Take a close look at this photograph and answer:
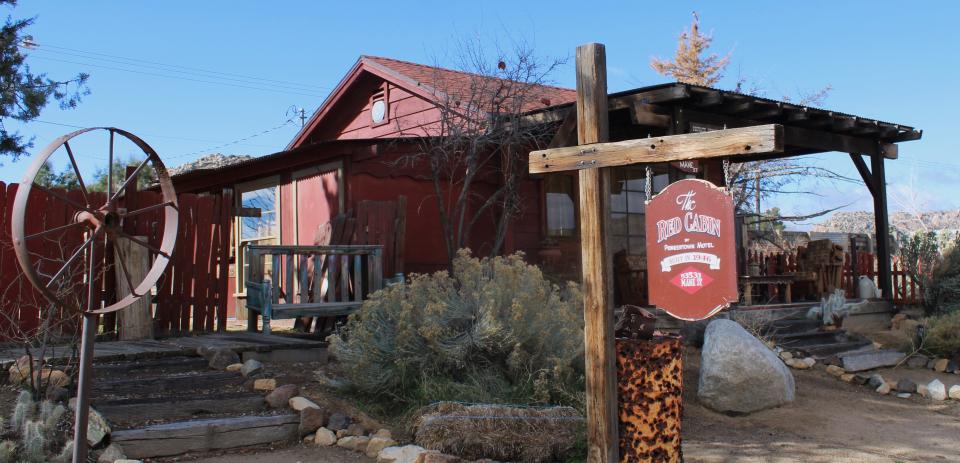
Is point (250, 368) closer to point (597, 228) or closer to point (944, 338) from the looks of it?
point (597, 228)

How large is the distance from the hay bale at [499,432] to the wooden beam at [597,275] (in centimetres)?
60

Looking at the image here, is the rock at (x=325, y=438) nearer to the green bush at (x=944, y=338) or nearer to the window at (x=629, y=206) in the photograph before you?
the window at (x=629, y=206)

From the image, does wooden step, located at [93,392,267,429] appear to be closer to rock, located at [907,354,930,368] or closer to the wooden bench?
the wooden bench

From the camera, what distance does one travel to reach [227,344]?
7.55m

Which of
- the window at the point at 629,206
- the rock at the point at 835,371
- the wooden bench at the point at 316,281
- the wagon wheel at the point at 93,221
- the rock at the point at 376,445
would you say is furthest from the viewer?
the window at the point at 629,206

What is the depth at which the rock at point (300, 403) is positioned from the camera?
603 cm

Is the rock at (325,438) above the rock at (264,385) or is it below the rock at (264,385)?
below

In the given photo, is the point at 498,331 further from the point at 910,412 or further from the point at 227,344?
the point at 910,412

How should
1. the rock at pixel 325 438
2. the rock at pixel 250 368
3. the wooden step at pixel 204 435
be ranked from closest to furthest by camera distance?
1. the wooden step at pixel 204 435
2. the rock at pixel 325 438
3. the rock at pixel 250 368

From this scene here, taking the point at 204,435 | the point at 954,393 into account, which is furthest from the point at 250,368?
the point at 954,393

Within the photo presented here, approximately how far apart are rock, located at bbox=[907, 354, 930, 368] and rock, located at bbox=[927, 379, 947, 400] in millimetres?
1269

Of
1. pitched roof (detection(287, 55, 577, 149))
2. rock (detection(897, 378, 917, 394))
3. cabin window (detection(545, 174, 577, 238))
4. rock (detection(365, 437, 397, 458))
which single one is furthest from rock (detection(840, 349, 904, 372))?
rock (detection(365, 437, 397, 458))

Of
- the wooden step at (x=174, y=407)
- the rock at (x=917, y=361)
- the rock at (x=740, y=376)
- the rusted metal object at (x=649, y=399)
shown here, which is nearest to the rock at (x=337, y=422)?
the wooden step at (x=174, y=407)

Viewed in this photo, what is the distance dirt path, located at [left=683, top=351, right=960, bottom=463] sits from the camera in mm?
6219
